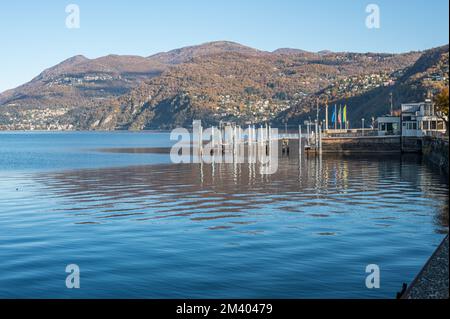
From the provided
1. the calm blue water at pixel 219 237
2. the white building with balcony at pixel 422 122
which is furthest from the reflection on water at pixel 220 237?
the white building with balcony at pixel 422 122

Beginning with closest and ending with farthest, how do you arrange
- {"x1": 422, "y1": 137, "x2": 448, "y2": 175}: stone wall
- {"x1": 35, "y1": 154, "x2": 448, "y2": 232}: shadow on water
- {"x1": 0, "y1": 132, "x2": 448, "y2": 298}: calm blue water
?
{"x1": 0, "y1": 132, "x2": 448, "y2": 298}: calm blue water, {"x1": 35, "y1": 154, "x2": 448, "y2": 232}: shadow on water, {"x1": 422, "y1": 137, "x2": 448, "y2": 175}: stone wall

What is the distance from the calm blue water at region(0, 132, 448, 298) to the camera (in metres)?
21.0

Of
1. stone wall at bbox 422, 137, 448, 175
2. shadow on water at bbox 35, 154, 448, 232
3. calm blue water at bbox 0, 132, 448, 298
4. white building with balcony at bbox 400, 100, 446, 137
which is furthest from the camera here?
white building with balcony at bbox 400, 100, 446, 137

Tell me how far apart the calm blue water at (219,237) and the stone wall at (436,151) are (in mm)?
9985

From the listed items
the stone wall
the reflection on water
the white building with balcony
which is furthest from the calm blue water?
the white building with balcony

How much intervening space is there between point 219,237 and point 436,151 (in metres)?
54.5

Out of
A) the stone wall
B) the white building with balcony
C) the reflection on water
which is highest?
the white building with balcony

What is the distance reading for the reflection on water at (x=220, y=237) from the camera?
21.1 m

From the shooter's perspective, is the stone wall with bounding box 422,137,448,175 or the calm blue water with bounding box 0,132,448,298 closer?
the calm blue water with bounding box 0,132,448,298

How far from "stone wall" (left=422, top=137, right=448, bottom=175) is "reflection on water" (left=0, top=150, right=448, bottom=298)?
1117 cm

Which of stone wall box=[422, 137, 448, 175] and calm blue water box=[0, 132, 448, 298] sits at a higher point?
stone wall box=[422, 137, 448, 175]

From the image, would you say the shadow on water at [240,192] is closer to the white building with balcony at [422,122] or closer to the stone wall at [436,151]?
the stone wall at [436,151]

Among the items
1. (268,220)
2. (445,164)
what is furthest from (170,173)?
(268,220)

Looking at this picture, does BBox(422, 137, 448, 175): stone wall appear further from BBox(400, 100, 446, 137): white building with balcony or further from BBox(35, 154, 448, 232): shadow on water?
BBox(400, 100, 446, 137): white building with balcony
